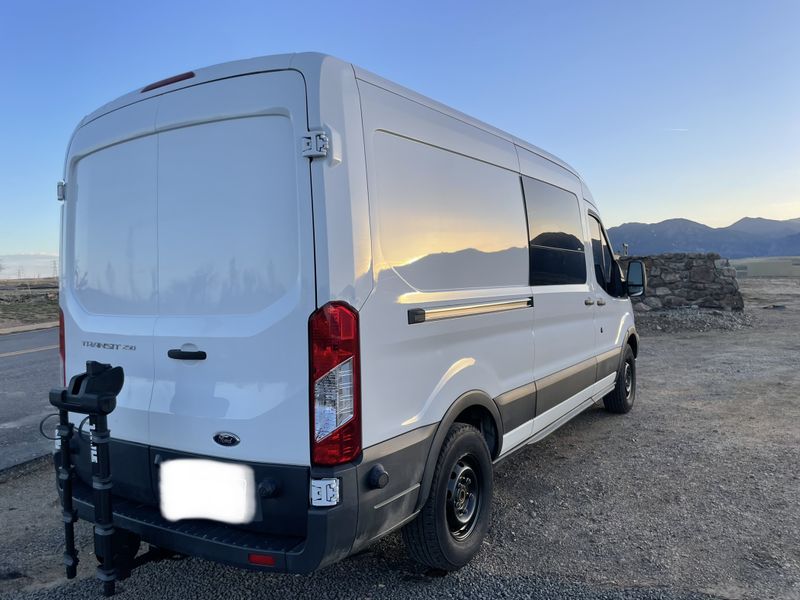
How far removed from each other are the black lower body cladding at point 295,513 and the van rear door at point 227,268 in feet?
0.39

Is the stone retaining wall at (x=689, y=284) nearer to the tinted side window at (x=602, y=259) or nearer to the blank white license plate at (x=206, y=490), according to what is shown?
the tinted side window at (x=602, y=259)

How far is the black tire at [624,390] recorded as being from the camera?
245 inches

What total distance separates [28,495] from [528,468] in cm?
388

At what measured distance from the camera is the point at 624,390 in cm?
631

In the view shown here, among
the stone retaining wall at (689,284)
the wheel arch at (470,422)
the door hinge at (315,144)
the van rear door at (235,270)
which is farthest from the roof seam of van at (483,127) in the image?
the stone retaining wall at (689,284)

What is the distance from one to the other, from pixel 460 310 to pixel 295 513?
4.32ft

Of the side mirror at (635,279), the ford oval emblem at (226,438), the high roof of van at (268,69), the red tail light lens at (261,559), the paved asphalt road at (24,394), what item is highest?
the high roof of van at (268,69)

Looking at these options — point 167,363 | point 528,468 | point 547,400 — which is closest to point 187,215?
point 167,363

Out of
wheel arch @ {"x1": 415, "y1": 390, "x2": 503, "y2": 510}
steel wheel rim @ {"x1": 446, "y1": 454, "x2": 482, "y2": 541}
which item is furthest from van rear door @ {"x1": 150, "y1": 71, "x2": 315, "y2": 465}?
steel wheel rim @ {"x1": 446, "y1": 454, "x2": 482, "y2": 541}

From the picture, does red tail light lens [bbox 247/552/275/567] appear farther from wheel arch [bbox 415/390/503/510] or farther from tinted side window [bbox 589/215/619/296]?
tinted side window [bbox 589/215/619/296]

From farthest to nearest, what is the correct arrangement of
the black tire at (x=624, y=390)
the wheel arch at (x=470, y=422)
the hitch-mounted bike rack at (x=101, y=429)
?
the black tire at (x=624, y=390)
the wheel arch at (x=470, y=422)
the hitch-mounted bike rack at (x=101, y=429)

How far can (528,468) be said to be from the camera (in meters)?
4.75

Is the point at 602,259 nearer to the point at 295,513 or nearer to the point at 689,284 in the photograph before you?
the point at 295,513

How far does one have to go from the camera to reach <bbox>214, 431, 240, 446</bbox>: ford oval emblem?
2465mm
